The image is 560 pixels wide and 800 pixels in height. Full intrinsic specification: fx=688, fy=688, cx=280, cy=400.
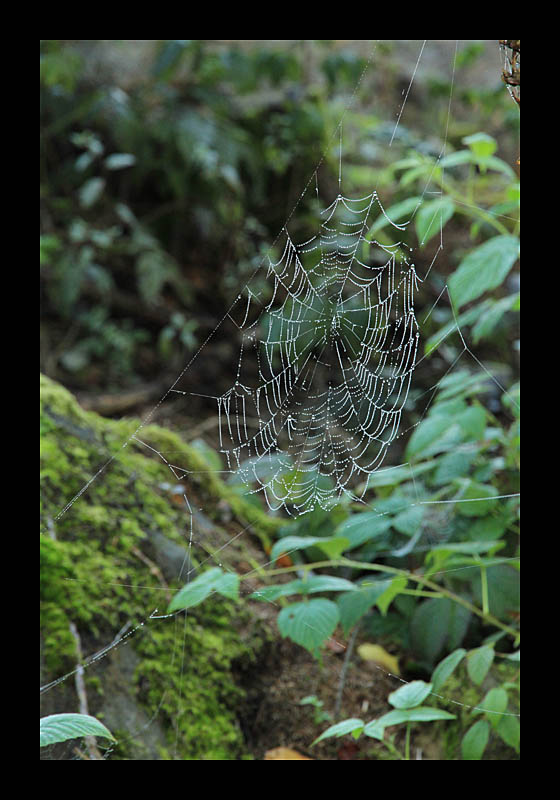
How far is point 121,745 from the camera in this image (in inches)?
45.3

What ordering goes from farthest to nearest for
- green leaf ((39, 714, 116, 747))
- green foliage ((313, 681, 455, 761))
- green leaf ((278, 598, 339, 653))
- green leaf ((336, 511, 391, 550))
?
1. green leaf ((336, 511, 391, 550))
2. green leaf ((278, 598, 339, 653))
3. green foliage ((313, 681, 455, 761))
4. green leaf ((39, 714, 116, 747))

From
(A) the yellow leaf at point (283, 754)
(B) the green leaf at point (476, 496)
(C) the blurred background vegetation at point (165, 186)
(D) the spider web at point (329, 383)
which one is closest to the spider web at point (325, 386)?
(D) the spider web at point (329, 383)

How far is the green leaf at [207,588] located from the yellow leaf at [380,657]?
20.8 inches

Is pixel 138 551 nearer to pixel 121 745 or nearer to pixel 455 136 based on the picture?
pixel 121 745

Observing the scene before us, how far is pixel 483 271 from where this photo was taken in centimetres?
144

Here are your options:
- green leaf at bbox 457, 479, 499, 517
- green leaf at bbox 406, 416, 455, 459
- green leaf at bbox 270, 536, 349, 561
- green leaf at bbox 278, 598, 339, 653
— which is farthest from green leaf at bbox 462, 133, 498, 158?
green leaf at bbox 278, 598, 339, 653

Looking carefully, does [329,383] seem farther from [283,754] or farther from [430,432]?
[283,754]

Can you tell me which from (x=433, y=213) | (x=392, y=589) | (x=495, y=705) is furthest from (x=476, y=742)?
(x=433, y=213)

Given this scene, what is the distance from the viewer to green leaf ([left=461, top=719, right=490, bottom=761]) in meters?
1.16

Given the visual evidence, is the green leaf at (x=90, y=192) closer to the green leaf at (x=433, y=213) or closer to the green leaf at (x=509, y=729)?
the green leaf at (x=433, y=213)

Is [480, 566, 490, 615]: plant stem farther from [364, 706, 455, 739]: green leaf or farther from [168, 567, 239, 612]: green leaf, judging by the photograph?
[168, 567, 239, 612]: green leaf

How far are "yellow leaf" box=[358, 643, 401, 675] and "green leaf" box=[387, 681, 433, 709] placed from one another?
0.40m

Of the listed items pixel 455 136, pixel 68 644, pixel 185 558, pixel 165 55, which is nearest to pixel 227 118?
pixel 165 55
